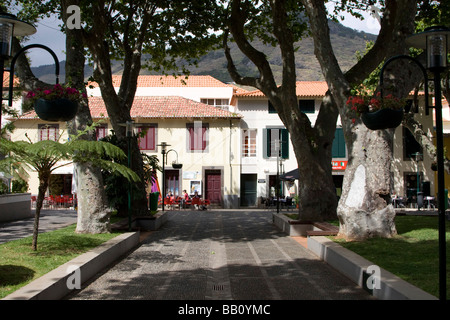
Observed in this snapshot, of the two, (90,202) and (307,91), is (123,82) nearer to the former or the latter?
(90,202)

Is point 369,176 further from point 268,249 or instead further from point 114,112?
point 114,112

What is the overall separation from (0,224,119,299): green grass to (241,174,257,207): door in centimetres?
2279

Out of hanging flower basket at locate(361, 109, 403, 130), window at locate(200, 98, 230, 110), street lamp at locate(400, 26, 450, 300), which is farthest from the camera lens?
window at locate(200, 98, 230, 110)

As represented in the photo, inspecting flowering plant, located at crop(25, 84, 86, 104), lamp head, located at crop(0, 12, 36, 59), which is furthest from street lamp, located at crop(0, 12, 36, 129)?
flowering plant, located at crop(25, 84, 86, 104)

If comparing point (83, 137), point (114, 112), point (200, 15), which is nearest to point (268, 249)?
point (83, 137)

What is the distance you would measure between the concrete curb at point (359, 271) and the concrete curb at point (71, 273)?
4.23 meters

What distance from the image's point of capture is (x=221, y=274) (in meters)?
8.57

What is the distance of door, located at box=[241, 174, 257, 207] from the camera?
3453 centimetres

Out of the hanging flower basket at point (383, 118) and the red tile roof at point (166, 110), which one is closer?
the hanging flower basket at point (383, 118)

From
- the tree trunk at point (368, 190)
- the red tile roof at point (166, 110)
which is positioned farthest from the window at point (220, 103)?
the tree trunk at point (368, 190)

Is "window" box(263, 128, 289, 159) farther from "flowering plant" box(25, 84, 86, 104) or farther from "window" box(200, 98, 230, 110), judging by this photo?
"flowering plant" box(25, 84, 86, 104)

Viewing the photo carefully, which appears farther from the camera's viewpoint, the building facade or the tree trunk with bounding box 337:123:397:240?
the building facade

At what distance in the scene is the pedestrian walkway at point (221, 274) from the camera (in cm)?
695

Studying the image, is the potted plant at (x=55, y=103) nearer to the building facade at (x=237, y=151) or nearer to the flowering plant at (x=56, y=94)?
the flowering plant at (x=56, y=94)
